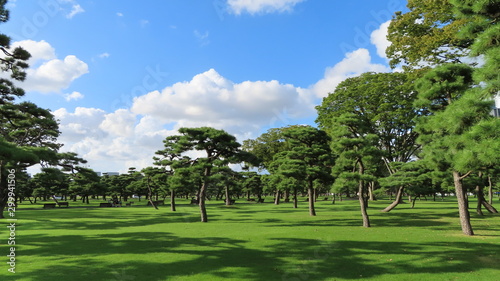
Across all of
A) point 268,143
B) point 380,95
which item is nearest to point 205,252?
point 380,95

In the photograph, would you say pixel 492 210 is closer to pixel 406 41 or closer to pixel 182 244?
pixel 406 41

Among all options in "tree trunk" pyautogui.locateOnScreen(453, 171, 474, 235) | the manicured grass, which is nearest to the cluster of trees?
"tree trunk" pyautogui.locateOnScreen(453, 171, 474, 235)

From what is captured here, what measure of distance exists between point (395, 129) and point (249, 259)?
97.2ft

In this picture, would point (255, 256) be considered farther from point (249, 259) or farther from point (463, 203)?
point (463, 203)

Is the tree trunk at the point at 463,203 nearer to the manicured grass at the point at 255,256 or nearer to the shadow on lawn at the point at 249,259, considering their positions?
the manicured grass at the point at 255,256

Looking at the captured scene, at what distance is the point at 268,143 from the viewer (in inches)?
2188

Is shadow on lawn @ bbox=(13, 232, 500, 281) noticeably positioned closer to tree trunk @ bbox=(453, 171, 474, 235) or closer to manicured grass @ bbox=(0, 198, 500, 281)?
manicured grass @ bbox=(0, 198, 500, 281)

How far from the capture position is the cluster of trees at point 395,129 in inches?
327

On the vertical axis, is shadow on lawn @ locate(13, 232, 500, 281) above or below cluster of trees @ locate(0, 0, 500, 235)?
below

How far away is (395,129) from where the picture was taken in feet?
110

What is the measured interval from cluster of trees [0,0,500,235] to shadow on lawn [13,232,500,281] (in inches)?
127

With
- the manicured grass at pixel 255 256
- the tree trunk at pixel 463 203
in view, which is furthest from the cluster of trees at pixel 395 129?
the manicured grass at pixel 255 256

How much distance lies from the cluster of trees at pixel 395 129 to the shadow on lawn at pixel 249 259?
3224 mm

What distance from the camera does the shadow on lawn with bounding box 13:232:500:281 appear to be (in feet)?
27.5
